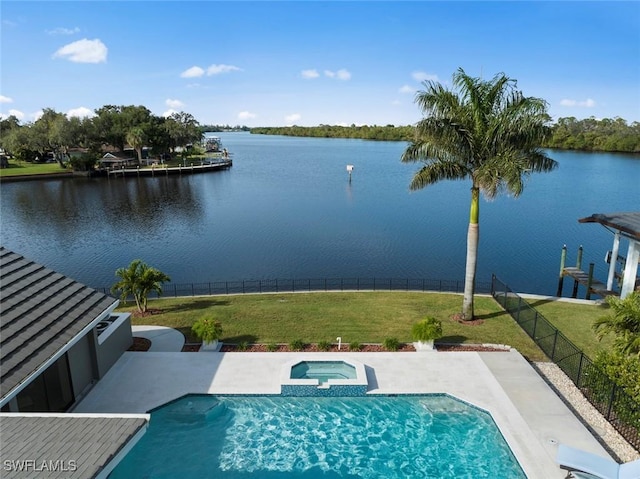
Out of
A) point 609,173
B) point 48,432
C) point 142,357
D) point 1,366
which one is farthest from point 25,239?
point 609,173

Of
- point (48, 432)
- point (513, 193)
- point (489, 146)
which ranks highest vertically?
point (489, 146)

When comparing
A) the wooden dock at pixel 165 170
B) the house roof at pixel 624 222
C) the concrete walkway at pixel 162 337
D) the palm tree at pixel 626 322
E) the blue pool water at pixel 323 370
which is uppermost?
the house roof at pixel 624 222

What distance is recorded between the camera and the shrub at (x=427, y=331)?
16250mm

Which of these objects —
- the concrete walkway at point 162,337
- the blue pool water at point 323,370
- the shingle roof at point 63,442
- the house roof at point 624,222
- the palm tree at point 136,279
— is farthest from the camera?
the house roof at point 624,222

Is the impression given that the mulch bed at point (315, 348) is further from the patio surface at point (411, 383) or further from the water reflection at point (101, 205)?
the water reflection at point (101, 205)

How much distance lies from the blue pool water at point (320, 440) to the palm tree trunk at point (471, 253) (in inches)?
248

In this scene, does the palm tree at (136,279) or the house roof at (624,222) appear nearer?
the palm tree at (136,279)

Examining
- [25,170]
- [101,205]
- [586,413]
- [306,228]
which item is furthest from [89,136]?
[586,413]

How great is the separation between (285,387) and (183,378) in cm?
362

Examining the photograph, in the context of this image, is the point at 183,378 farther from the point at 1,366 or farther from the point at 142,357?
the point at 1,366

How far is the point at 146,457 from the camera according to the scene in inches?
446

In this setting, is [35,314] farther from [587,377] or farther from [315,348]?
[587,377]

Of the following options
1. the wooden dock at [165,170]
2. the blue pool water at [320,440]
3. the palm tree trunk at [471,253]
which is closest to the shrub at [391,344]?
the blue pool water at [320,440]

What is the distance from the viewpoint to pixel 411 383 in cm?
1429
